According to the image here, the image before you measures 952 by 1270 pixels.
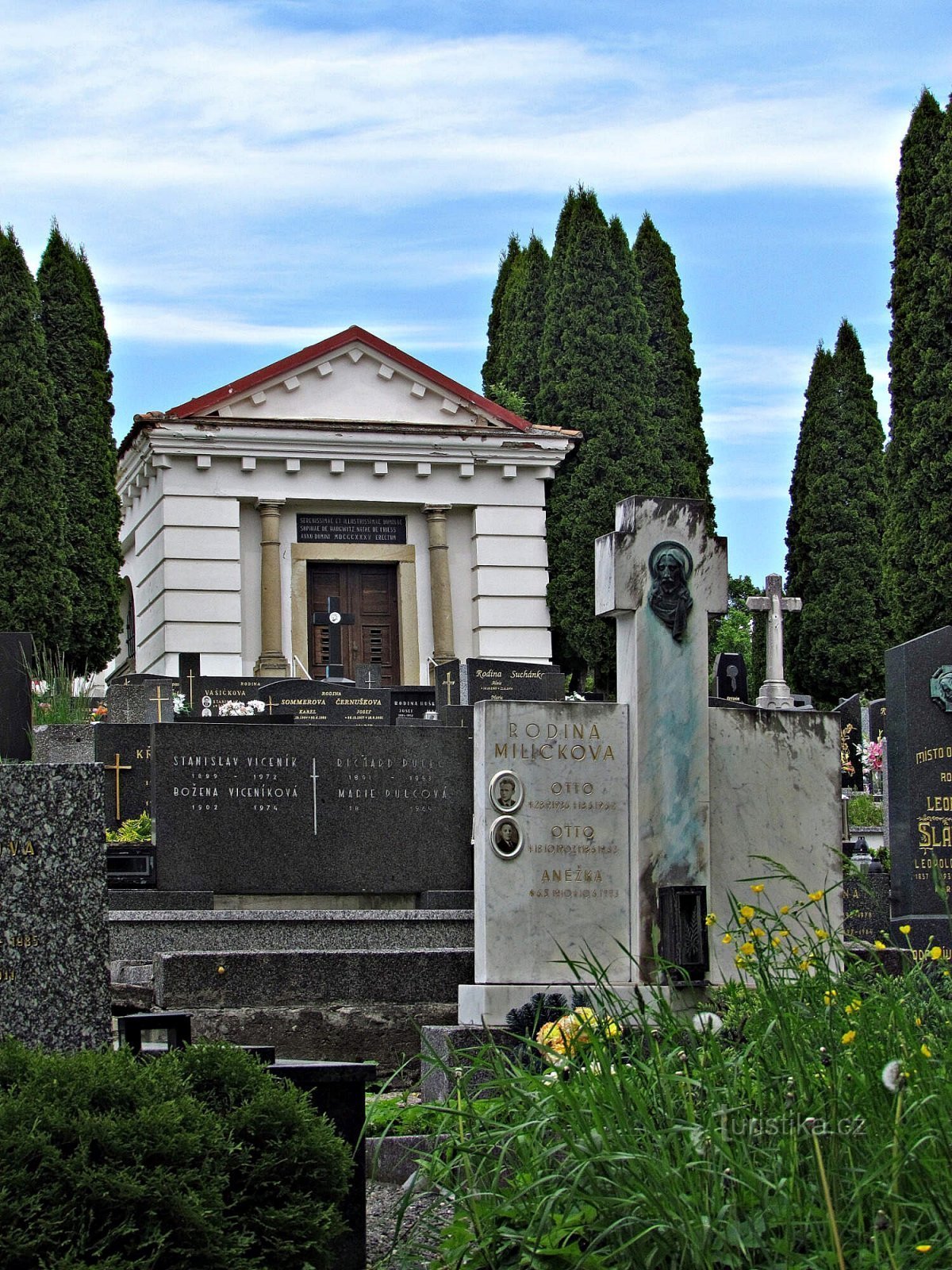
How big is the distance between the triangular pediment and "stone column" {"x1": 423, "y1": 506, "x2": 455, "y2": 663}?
50.0 inches

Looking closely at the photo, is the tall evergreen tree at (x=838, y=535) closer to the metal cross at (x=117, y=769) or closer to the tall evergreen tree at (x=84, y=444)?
the tall evergreen tree at (x=84, y=444)

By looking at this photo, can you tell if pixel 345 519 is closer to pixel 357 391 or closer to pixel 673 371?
pixel 357 391

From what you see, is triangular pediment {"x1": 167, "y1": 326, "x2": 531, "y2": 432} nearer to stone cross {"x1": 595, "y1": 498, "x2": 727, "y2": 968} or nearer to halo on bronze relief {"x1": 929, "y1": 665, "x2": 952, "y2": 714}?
halo on bronze relief {"x1": 929, "y1": 665, "x2": 952, "y2": 714}

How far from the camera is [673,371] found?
3144cm

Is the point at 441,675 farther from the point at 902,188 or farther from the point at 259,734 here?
the point at 902,188

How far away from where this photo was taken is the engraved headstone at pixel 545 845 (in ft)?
24.8

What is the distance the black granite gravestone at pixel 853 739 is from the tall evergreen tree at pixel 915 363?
1.95 m

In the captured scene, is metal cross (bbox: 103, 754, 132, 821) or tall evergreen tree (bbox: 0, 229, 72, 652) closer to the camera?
metal cross (bbox: 103, 754, 132, 821)

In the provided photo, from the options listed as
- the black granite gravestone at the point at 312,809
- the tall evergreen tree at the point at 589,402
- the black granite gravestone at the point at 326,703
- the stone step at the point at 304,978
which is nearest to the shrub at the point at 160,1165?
the stone step at the point at 304,978

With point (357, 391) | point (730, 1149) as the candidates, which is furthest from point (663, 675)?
point (357, 391)

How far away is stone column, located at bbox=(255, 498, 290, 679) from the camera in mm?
22547

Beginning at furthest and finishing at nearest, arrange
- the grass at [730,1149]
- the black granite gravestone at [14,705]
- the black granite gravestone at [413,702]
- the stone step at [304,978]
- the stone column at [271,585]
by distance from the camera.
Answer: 1. the stone column at [271,585]
2. the black granite gravestone at [413,702]
3. the black granite gravestone at [14,705]
4. the stone step at [304,978]
5. the grass at [730,1149]

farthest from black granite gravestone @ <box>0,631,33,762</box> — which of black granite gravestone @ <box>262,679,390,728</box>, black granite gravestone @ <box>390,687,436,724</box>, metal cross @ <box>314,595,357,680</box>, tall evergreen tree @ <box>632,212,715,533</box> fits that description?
tall evergreen tree @ <box>632,212,715,533</box>

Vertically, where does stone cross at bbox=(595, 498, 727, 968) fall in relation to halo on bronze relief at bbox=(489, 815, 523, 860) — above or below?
above
